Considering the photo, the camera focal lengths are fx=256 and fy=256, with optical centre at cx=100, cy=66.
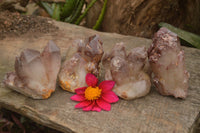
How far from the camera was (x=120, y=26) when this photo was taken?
2.80 meters

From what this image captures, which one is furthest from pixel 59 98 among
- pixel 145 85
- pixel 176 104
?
pixel 176 104

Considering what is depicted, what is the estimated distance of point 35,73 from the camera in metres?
1.51

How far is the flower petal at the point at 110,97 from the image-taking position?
1.49m

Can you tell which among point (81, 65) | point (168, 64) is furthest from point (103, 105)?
point (168, 64)

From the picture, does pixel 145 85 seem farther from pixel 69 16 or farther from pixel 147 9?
pixel 69 16

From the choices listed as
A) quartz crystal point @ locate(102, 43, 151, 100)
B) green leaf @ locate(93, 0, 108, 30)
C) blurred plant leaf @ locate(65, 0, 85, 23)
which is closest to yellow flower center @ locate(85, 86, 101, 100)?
quartz crystal point @ locate(102, 43, 151, 100)

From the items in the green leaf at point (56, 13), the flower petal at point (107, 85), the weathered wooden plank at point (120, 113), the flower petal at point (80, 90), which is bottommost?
the weathered wooden plank at point (120, 113)

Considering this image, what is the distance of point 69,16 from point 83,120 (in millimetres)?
1882

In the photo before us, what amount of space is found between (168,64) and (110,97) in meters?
0.38

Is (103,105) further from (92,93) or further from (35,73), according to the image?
(35,73)

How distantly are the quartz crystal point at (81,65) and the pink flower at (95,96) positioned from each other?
46 millimetres

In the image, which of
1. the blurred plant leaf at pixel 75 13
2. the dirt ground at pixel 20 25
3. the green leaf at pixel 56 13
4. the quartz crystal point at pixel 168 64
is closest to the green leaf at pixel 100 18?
the blurred plant leaf at pixel 75 13

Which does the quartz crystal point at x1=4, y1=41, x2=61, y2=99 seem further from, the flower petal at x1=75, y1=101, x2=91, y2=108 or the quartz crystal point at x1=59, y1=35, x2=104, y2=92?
the flower petal at x1=75, y1=101, x2=91, y2=108

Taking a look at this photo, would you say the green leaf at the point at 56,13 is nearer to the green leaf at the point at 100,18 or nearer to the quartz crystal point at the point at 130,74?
the green leaf at the point at 100,18
